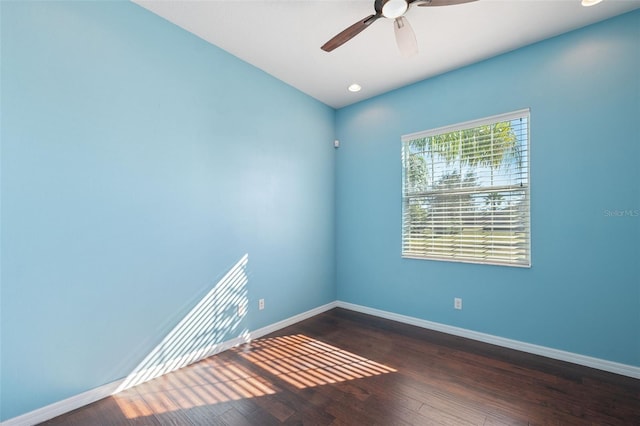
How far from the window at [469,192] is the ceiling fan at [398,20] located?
133 cm

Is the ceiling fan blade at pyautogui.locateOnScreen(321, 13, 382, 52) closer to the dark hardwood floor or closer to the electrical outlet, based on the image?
the electrical outlet

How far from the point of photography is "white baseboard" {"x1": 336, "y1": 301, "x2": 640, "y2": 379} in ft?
7.22

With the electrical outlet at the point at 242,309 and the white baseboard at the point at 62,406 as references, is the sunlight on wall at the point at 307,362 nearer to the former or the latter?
the electrical outlet at the point at 242,309

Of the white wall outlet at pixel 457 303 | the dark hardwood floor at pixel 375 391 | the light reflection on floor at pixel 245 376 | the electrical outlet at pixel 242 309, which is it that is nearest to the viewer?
the dark hardwood floor at pixel 375 391

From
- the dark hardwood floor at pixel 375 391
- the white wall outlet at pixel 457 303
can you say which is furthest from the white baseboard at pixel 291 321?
the white wall outlet at pixel 457 303

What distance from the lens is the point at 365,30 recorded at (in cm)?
241

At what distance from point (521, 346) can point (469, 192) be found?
5.16ft

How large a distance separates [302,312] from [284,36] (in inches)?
122

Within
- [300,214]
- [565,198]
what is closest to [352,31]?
[300,214]

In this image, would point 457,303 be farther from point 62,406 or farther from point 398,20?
point 62,406

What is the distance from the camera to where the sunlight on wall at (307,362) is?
221cm

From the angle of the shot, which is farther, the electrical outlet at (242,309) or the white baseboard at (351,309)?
the electrical outlet at (242,309)

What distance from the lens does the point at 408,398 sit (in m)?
1.94

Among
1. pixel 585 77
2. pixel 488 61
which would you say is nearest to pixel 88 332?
pixel 488 61
